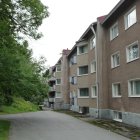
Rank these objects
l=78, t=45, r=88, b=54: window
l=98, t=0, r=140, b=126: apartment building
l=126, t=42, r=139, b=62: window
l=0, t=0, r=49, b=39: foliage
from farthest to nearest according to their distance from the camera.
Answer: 1. l=78, t=45, r=88, b=54: window
2. l=126, t=42, r=139, b=62: window
3. l=98, t=0, r=140, b=126: apartment building
4. l=0, t=0, r=49, b=39: foliage

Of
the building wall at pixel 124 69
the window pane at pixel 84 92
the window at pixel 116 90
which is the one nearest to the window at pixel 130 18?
the building wall at pixel 124 69

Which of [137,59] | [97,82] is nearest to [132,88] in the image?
[137,59]

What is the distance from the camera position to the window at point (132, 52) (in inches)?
841

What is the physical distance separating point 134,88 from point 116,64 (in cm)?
488

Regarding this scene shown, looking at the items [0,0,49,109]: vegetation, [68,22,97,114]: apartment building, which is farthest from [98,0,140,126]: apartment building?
[0,0,49,109]: vegetation

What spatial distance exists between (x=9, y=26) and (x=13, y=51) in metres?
2.92

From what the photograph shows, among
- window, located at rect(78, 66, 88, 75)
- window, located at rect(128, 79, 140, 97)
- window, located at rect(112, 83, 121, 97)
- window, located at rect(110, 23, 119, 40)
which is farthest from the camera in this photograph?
window, located at rect(78, 66, 88, 75)

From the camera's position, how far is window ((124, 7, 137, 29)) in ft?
71.4

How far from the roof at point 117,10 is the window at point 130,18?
1.81ft

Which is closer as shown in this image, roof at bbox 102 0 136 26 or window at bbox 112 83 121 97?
roof at bbox 102 0 136 26

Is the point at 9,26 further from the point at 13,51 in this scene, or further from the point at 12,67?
the point at 12,67

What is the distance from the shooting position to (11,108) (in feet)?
147

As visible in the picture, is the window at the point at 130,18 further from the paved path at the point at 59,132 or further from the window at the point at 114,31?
the paved path at the point at 59,132

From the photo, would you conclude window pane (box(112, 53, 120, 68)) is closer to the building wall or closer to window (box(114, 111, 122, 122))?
the building wall
